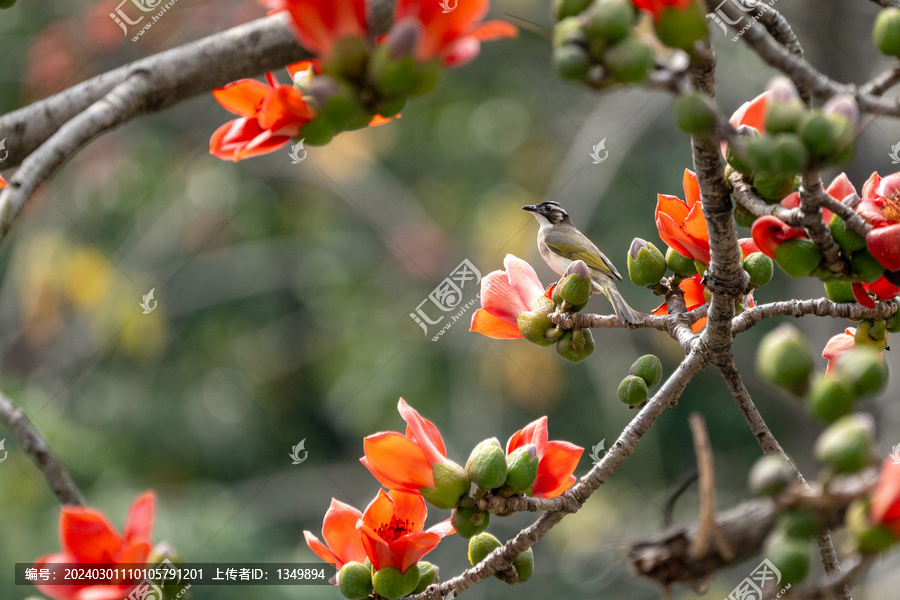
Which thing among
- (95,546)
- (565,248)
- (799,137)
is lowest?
(565,248)

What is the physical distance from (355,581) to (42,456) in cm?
42

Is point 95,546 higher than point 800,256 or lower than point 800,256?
lower

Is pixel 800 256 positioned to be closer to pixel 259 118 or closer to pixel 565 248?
pixel 259 118

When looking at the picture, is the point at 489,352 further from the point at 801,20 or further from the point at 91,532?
the point at 91,532

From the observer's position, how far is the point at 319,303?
7.71 m

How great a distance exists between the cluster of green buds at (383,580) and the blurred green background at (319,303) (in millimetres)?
2832

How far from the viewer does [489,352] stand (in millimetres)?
5949

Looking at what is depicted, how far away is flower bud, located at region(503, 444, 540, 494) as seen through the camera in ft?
3.06

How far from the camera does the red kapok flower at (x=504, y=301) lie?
1138mm

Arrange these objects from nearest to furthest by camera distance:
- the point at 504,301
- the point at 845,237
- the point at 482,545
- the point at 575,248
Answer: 1. the point at 845,237
2. the point at 482,545
3. the point at 504,301
4. the point at 575,248

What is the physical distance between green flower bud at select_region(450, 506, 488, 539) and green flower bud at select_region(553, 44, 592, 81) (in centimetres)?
49

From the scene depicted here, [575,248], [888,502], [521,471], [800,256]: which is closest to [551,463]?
[521,471]

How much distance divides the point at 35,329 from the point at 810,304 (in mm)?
5067

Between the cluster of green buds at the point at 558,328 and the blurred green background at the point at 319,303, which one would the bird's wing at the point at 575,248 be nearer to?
the cluster of green buds at the point at 558,328
